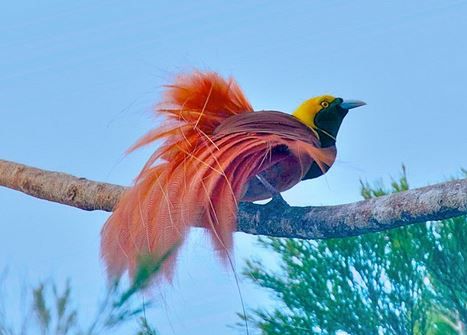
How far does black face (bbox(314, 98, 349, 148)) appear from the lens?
0.63 m

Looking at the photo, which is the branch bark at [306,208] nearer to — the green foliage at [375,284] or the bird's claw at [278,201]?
the bird's claw at [278,201]

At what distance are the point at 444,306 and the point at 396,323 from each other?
4cm

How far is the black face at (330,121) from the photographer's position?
633 millimetres

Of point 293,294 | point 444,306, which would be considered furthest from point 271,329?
point 444,306

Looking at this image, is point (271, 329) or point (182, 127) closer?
point (182, 127)

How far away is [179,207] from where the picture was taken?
1.81 ft

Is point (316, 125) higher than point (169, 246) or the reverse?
higher

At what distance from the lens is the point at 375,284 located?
26.9 inches

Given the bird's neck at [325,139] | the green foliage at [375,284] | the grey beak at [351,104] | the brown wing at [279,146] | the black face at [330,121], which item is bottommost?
the green foliage at [375,284]

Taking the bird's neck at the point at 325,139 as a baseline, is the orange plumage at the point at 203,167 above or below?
below

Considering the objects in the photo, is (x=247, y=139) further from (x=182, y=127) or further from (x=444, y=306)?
(x=444, y=306)

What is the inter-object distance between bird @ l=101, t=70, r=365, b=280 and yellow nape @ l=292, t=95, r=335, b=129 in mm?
13

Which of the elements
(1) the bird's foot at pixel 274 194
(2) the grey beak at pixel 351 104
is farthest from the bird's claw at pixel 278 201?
(2) the grey beak at pixel 351 104

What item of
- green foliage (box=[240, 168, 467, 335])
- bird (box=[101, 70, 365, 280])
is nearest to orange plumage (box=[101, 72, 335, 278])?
bird (box=[101, 70, 365, 280])
